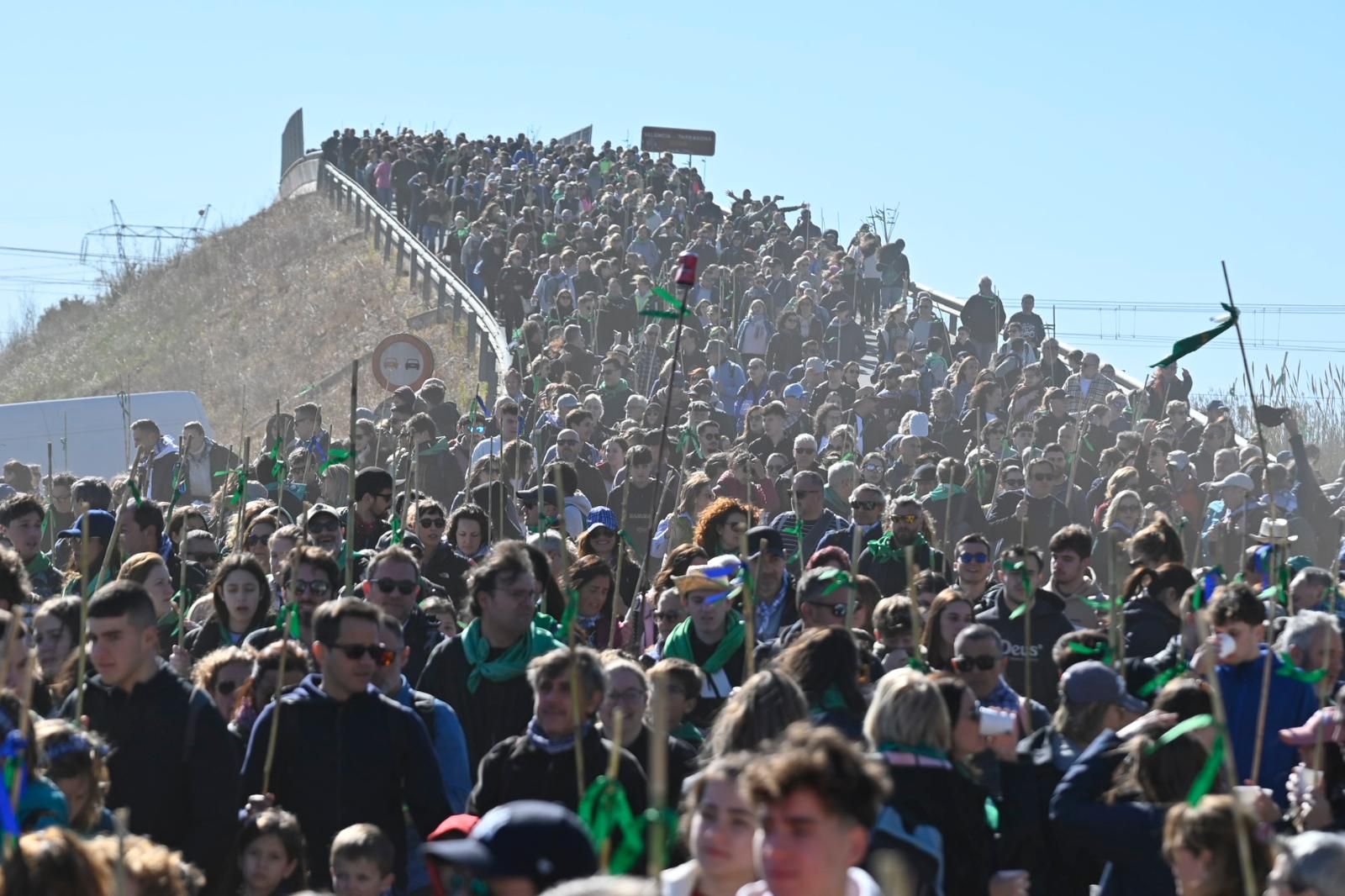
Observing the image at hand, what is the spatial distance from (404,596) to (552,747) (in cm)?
231

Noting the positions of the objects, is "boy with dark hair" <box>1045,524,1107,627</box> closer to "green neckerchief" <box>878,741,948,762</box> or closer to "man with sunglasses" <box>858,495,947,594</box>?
"man with sunglasses" <box>858,495,947,594</box>

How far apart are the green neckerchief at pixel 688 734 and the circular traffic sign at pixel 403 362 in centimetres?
1062

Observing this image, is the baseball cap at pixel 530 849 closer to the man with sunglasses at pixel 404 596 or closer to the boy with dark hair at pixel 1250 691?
the boy with dark hair at pixel 1250 691

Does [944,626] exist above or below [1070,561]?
below

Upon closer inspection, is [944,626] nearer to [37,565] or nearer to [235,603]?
[235,603]

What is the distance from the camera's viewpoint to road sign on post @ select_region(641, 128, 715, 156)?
37438 millimetres

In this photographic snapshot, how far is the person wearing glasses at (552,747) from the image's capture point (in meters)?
6.56

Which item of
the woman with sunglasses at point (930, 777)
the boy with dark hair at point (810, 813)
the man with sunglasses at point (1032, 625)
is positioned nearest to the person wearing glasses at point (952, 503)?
the man with sunglasses at point (1032, 625)

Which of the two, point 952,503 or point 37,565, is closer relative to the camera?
point 37,565

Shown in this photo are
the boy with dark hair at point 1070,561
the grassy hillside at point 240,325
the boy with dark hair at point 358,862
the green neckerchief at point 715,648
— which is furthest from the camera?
the grassy hillside at point 240,325

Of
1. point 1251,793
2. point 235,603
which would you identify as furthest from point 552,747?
point 235,603

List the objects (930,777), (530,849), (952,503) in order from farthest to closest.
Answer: (952,503), (930,777), (530,849)

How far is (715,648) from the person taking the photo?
28.4 ft

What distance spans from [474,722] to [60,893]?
3.40 metres
